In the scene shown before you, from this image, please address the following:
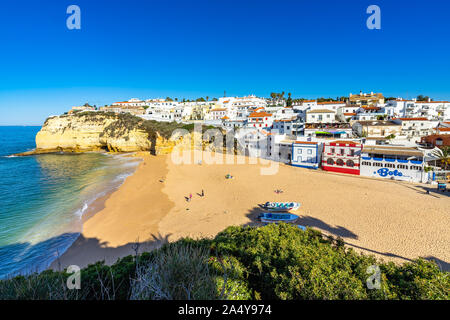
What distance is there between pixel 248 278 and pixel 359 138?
36.7 metres

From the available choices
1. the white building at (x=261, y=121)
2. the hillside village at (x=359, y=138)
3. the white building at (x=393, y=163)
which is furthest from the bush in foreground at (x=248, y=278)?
the white building at (x=261, y=121)

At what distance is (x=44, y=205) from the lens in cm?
2027

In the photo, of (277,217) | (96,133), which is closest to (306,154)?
(277,217)

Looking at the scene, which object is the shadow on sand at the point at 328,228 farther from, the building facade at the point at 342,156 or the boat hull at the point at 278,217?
the building facade at the point at 342,156

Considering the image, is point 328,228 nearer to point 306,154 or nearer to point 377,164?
point 377,164

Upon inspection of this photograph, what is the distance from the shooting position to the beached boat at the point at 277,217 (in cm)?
1603

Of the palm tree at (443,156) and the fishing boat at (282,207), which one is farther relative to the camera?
the palm tree at (443,156)

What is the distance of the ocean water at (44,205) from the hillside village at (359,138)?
26.6m

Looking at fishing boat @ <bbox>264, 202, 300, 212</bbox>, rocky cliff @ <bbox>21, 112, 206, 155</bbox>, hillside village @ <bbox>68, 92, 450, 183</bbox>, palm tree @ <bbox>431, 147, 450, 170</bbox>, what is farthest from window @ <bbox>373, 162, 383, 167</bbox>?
rocky cliff @ <bbox>21, 112, 206, 155</bbox>

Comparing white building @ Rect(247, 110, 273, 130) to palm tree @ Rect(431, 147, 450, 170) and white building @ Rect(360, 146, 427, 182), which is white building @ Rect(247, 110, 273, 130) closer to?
white building @ Rect(360, 146, 427, 182)

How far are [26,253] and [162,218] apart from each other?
8.76 metres

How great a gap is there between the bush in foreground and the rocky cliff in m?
45.9

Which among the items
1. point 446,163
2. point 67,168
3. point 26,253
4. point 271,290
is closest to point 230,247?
point 271,290

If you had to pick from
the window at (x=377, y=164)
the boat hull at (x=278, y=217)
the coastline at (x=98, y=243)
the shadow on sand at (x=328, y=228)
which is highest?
the window at (x=377, y=164)
